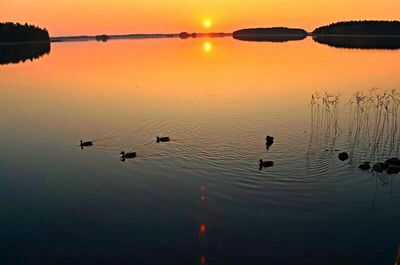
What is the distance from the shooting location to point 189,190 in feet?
74.9

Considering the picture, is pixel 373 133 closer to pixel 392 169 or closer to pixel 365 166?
pixel 392 169

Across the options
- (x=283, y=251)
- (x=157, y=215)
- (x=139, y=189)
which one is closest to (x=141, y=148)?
(x=139, y=189)

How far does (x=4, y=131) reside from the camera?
36812mm

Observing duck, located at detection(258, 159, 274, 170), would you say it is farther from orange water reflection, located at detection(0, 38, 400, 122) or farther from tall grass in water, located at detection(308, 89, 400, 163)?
orange water reflection, located at detection(0, 38, 400, 122)

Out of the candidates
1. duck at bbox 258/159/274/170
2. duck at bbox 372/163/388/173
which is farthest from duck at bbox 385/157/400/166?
duck at bbox 258/159/274/170

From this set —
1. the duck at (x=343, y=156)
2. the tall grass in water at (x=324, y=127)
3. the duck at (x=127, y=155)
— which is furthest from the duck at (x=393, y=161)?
the duck at (x=127, y=155)

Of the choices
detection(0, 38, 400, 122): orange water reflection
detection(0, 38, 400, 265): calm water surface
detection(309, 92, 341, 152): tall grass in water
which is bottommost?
detection(0, 38, 400, 265): calm water surface

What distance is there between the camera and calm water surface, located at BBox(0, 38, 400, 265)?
674 inches

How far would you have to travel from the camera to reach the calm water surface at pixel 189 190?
56.1ft

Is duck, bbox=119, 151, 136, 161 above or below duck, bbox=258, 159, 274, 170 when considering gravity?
above

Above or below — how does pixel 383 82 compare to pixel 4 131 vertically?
above

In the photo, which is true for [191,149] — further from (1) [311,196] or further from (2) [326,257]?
(2) [326,257]

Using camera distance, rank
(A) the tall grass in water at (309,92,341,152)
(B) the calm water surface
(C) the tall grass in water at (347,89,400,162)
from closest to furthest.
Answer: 1. (B) the calm water surface
2. (C) the tall grass in water at (347,89,400,162)
3. (A) the tall grass in water at (309,92,341,152)

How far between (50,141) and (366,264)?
1047 inches
